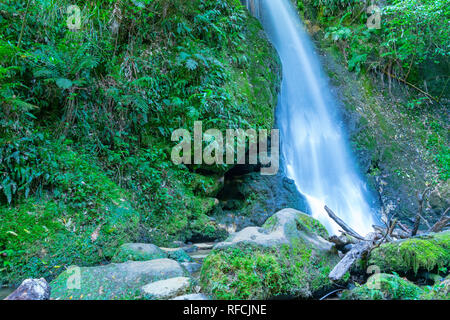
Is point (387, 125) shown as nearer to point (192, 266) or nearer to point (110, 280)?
point (192, 266)

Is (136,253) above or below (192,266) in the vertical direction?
above

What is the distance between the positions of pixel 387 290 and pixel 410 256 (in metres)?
1.02

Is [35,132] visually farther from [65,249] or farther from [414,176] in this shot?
[414,176]

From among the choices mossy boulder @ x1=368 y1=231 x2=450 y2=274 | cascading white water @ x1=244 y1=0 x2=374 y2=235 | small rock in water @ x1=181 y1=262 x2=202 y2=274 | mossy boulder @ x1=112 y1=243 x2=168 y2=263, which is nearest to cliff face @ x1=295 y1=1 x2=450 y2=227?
cascading white water @ x1=244 y1=0 x2=374 y2=235

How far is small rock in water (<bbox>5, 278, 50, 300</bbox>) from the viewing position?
250 centimetres

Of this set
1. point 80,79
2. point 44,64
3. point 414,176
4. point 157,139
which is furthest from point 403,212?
point 44,64

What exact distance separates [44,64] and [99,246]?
3.37 metres

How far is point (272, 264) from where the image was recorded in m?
3.03

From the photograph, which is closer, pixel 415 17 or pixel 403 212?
pixel 403 212

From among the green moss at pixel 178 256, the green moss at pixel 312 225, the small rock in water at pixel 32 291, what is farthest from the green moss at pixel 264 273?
the small rock in water at pixel 32 291

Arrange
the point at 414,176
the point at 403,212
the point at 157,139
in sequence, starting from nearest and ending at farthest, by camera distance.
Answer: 1. the point at 157,139
2. the point at 403,212
3. the point at 414,176

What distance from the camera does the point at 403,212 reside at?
9125 millimetres

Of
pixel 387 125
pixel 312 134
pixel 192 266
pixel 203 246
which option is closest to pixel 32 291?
pixel 192 266

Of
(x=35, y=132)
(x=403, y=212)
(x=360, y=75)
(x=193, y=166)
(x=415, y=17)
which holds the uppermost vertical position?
(x=415, y=17)
